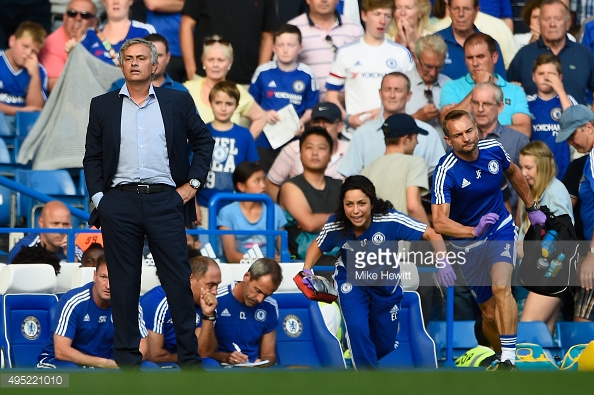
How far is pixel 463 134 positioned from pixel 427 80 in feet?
8.77

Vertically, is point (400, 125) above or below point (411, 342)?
above

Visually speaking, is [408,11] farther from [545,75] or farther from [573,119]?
[573,119]

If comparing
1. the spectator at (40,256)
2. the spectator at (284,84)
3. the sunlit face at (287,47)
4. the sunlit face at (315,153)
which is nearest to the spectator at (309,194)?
the sunlit face at (315,153)

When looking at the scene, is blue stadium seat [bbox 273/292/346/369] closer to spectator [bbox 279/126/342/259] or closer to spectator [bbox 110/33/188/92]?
spectator [bbox 279/126/342/259]

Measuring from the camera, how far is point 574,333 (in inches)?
411

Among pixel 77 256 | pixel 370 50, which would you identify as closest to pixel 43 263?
pixel 77 256

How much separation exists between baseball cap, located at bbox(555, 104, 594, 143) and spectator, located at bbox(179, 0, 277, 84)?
3.04 meters

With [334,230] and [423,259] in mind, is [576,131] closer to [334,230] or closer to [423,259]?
[423,259]

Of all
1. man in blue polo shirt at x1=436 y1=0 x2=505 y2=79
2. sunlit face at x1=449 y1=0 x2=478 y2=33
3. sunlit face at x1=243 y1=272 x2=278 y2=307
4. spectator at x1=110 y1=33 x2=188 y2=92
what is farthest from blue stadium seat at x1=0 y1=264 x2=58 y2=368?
sunlit face at x1=449 y1=0 x2=478 y2=33

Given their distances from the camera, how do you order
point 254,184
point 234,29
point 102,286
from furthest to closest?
point 234,29 < point 254,184 < point 102,286

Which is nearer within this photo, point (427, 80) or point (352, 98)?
point (427, 80)

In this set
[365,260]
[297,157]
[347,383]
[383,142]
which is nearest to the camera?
[347,383]

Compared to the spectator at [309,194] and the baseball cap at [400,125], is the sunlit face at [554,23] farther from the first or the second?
the spectator at [309,194]

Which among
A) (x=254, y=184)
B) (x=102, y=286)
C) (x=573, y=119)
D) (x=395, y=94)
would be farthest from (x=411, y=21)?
(x=102, y=286)
